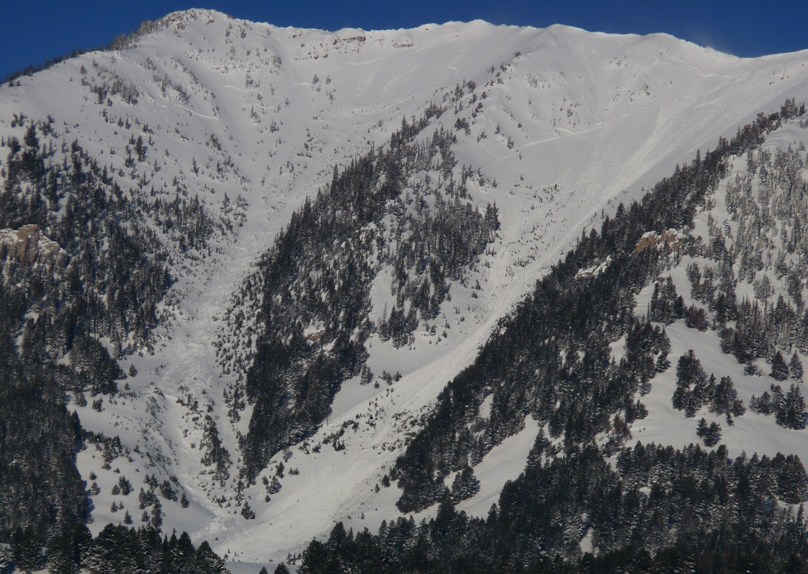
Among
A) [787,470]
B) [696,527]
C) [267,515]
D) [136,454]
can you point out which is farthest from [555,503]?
[136,454]

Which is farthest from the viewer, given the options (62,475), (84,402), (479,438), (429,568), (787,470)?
(84,402)

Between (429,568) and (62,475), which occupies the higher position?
(62,475)

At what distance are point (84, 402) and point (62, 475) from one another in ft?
92.8

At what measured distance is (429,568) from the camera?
13312cm

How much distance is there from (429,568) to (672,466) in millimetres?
44075

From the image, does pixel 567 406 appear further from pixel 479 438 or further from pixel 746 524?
pixel 746 524

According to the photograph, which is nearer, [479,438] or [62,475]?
[62,475]

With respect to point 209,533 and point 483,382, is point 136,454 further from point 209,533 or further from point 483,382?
point 483,382

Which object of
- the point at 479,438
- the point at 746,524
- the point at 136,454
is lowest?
the point at 746,524

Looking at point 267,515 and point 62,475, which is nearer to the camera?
point 62,475

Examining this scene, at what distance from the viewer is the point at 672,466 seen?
149750 millimetres

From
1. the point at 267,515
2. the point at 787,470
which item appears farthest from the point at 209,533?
the point at 787,470

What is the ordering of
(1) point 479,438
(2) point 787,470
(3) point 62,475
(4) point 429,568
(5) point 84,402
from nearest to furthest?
(4) point 429,568, (2) point 787,470, (3) point 62,475, (1) point 479,438, (5) point 84,402

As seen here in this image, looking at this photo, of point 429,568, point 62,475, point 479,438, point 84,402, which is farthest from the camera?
point 84,402
